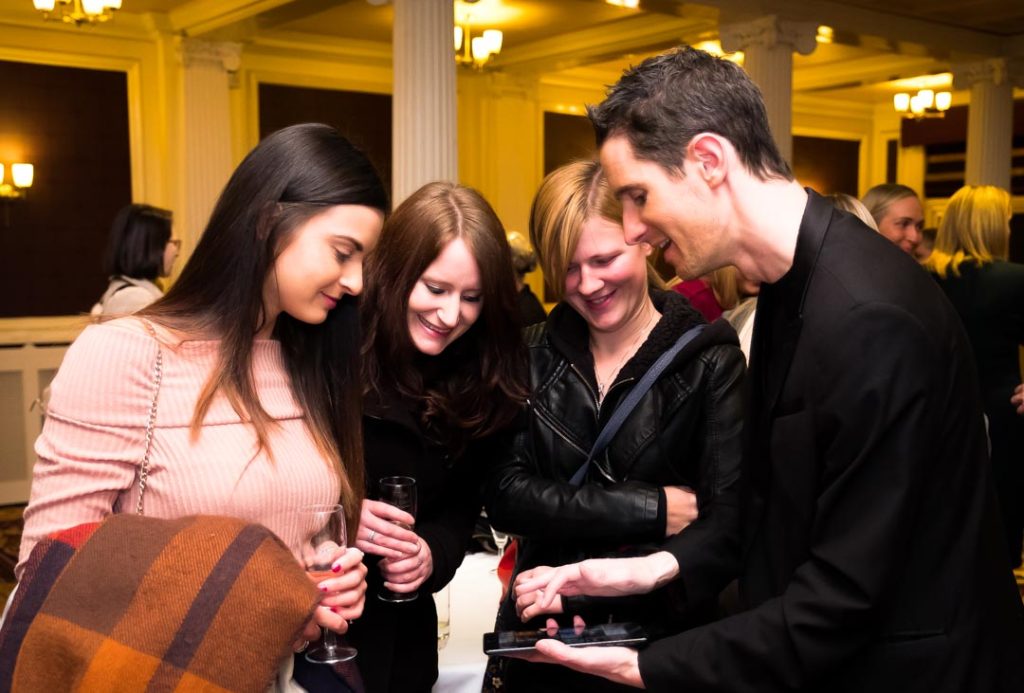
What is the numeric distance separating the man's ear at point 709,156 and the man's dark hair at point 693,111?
11mm

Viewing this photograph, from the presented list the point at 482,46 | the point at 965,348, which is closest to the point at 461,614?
the point at 965,348

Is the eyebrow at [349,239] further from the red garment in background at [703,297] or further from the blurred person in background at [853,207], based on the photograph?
the red garment in background at [703,297]

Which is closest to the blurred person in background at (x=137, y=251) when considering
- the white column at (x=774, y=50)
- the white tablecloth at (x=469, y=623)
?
the white tablecloth at (x=469, y=623)

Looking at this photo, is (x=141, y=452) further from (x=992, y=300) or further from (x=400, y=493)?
(x=992, y=300)

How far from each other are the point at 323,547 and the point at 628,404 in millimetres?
624

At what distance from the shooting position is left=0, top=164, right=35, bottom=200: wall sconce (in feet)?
28.5

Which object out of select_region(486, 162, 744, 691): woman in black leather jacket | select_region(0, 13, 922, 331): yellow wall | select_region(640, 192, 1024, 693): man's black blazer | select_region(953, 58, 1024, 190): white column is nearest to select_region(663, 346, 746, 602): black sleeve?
select_region(486, 162, 744, 691): woman in black leather jacket

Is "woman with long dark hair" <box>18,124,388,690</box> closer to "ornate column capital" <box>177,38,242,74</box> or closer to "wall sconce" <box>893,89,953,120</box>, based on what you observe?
"ornate column capital" <box>177,38,242,74</box>

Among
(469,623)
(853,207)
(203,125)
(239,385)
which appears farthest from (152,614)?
(203,125)

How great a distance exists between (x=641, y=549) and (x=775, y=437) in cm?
50

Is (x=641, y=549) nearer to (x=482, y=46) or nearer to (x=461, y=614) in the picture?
(x=461, y=614)

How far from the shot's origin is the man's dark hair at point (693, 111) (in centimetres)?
134

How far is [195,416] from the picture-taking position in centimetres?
Answer: 146

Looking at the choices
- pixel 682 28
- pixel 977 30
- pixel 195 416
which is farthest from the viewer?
pixel 977 30
